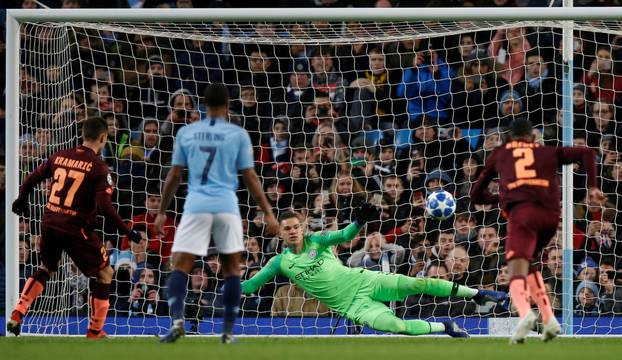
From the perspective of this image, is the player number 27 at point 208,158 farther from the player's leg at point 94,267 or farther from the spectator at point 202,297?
the spectator at point 202,297

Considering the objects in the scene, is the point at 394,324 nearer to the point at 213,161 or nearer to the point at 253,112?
the point at 213,161

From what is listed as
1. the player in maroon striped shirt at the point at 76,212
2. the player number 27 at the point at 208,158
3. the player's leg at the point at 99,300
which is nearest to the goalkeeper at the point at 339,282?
the player's leg at the point at 99,300

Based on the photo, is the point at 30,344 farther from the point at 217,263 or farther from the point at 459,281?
the point at 459,281

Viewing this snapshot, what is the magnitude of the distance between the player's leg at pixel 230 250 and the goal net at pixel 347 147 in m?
3.58

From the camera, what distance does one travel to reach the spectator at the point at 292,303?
1229cm

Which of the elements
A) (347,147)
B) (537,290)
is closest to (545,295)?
(537,290)

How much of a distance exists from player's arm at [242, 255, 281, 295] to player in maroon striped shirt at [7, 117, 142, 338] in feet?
4.12

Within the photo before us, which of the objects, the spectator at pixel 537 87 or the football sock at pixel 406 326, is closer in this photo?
the football sock at pixel 406 326

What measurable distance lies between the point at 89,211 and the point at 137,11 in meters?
2.10

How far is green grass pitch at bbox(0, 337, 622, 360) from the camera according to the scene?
7.18 meters

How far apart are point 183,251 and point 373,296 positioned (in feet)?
10.8

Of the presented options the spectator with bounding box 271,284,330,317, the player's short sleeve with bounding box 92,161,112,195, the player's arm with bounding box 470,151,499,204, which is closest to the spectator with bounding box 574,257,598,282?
the spectator with bounding box 271,284,330,317

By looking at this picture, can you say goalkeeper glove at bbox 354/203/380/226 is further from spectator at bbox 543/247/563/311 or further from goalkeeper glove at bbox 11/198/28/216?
spectator at bbox 543/247/563/311

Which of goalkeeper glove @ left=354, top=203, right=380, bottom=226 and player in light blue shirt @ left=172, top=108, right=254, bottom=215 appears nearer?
player in light blue shirt @ left=172, top=108, right=254, bottom=215
